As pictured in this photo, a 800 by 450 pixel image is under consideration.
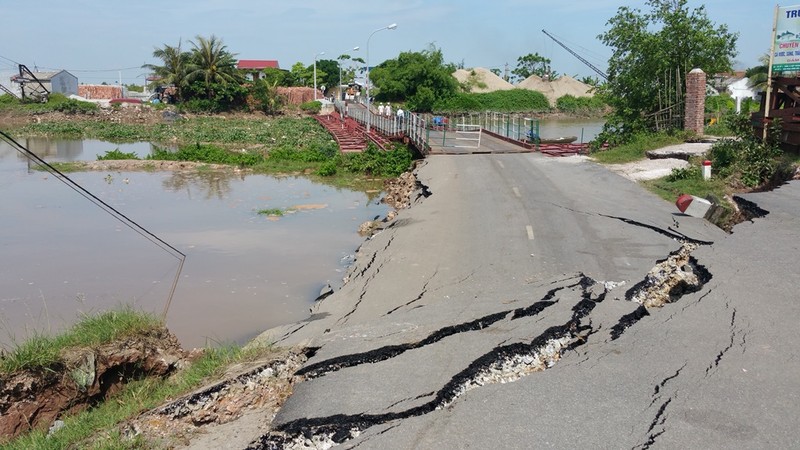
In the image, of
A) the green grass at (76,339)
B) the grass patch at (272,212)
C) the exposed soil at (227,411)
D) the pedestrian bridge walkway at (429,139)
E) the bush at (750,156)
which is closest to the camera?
the exposed soil at (227,411)

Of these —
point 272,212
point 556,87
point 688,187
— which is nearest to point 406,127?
point 272,212

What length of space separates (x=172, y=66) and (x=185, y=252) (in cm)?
6449

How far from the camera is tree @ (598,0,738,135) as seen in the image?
24906mm

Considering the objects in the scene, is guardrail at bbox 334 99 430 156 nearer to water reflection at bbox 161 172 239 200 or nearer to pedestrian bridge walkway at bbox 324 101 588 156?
pedestrian bridge walkway at bbox 324 101 588 156

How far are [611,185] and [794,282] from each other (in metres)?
10.2

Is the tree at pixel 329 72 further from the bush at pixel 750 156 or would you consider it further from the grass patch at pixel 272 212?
the bush at pixel 750 156

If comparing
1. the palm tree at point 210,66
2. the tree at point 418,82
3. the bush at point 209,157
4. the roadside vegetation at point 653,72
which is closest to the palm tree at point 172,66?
the palm tree at point 210,66

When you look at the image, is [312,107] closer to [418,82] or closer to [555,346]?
[418,82]

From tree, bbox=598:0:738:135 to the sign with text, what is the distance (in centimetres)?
684

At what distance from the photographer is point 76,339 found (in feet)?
24.8

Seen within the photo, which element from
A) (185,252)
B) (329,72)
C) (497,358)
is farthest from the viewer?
(329,72)

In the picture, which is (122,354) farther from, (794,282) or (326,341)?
(794,282)

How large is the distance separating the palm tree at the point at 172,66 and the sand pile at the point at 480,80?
133 ft

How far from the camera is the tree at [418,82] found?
8175cm
